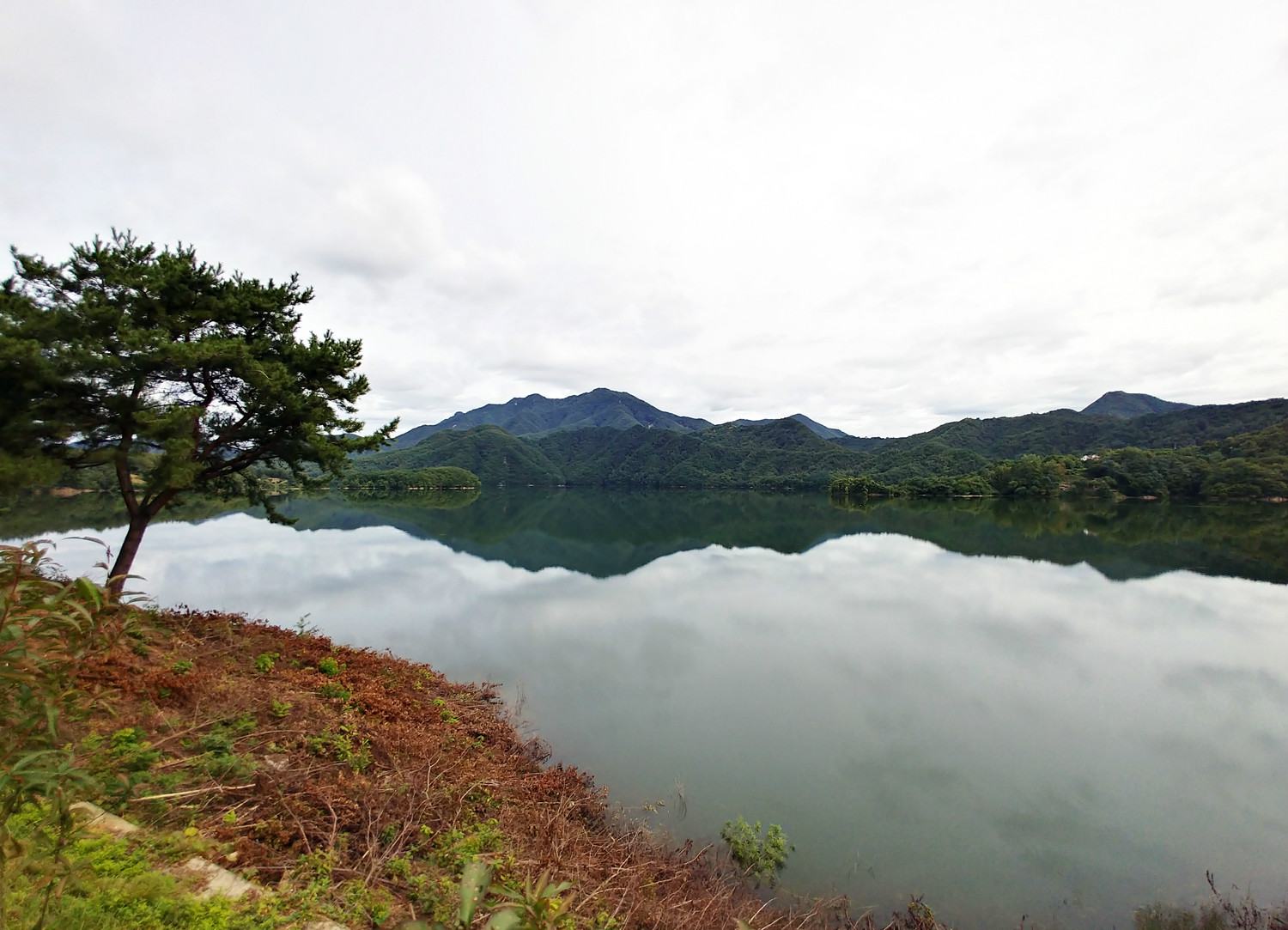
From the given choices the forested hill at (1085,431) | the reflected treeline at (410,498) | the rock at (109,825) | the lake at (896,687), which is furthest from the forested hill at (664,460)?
the rock at (109,825)

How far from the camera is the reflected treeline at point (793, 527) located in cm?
3098

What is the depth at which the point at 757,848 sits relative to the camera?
22.5 ft

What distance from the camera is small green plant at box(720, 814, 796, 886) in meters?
6.62

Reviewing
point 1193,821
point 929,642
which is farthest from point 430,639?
point 1193,821

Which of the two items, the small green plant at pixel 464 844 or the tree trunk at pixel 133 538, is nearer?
the small green plant at pixel 464 844

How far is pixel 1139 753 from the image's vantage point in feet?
32.0

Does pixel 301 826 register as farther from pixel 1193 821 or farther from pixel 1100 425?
pixel 1100 425

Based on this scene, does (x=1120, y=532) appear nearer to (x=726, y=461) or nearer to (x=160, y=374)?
(x=160, y=374)

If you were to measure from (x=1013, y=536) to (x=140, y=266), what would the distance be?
51.6 m

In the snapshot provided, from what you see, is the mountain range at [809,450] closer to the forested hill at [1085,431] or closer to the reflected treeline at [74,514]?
the forested hill at [1085,431]

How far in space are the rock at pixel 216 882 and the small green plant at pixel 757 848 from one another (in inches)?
220

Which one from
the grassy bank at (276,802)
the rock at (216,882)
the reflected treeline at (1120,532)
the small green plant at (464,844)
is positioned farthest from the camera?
the reflected treeline at (1120,532)

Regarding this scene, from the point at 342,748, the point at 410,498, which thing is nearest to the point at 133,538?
the point at 342,748

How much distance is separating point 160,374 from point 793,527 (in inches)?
1884
